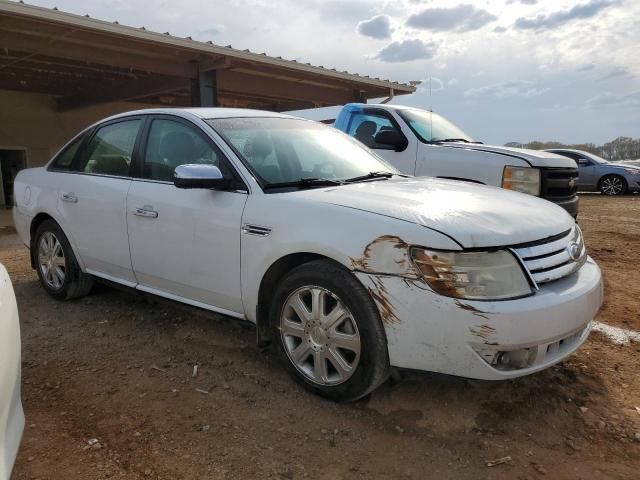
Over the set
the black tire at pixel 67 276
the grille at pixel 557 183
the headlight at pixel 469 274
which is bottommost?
the black tire at pixel 67 276

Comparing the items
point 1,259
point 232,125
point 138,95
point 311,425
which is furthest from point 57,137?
point 311,425

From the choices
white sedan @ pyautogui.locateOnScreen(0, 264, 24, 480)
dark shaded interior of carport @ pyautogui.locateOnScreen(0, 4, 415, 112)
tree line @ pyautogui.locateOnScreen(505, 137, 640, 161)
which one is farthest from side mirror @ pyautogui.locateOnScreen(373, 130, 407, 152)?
tree line @ pyautogui.locateOnScreen(505, 137, 640, 161)

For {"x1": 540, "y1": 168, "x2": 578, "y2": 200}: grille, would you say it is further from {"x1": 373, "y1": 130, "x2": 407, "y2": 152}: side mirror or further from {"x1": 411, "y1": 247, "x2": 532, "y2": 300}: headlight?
{"x1": 411, "y1": 247, "x2": 532, "y2": 300}: headlight

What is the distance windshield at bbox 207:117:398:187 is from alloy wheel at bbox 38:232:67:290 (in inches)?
81.9

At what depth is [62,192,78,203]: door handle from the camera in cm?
432

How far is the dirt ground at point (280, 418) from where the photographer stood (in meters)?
2.38

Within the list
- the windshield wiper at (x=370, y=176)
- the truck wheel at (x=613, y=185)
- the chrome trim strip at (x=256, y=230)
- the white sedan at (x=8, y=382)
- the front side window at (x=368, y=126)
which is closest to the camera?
the white sedan at (x=8, y=382)

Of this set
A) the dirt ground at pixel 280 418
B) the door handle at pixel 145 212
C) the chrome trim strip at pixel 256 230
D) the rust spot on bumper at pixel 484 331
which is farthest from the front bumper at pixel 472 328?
the door handle at pixel 145 212

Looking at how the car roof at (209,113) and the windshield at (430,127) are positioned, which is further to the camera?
the windshield at (430,127)

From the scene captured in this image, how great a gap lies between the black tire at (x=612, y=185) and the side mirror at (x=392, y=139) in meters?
12.1

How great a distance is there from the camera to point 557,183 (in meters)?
5.51

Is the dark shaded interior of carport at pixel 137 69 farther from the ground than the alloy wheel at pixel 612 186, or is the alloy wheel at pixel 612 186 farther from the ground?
the dark shaded interior of carport at pixel 137 69

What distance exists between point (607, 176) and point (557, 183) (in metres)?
12.0

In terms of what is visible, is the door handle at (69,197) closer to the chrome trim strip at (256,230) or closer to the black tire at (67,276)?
the black tire at (67,276)
